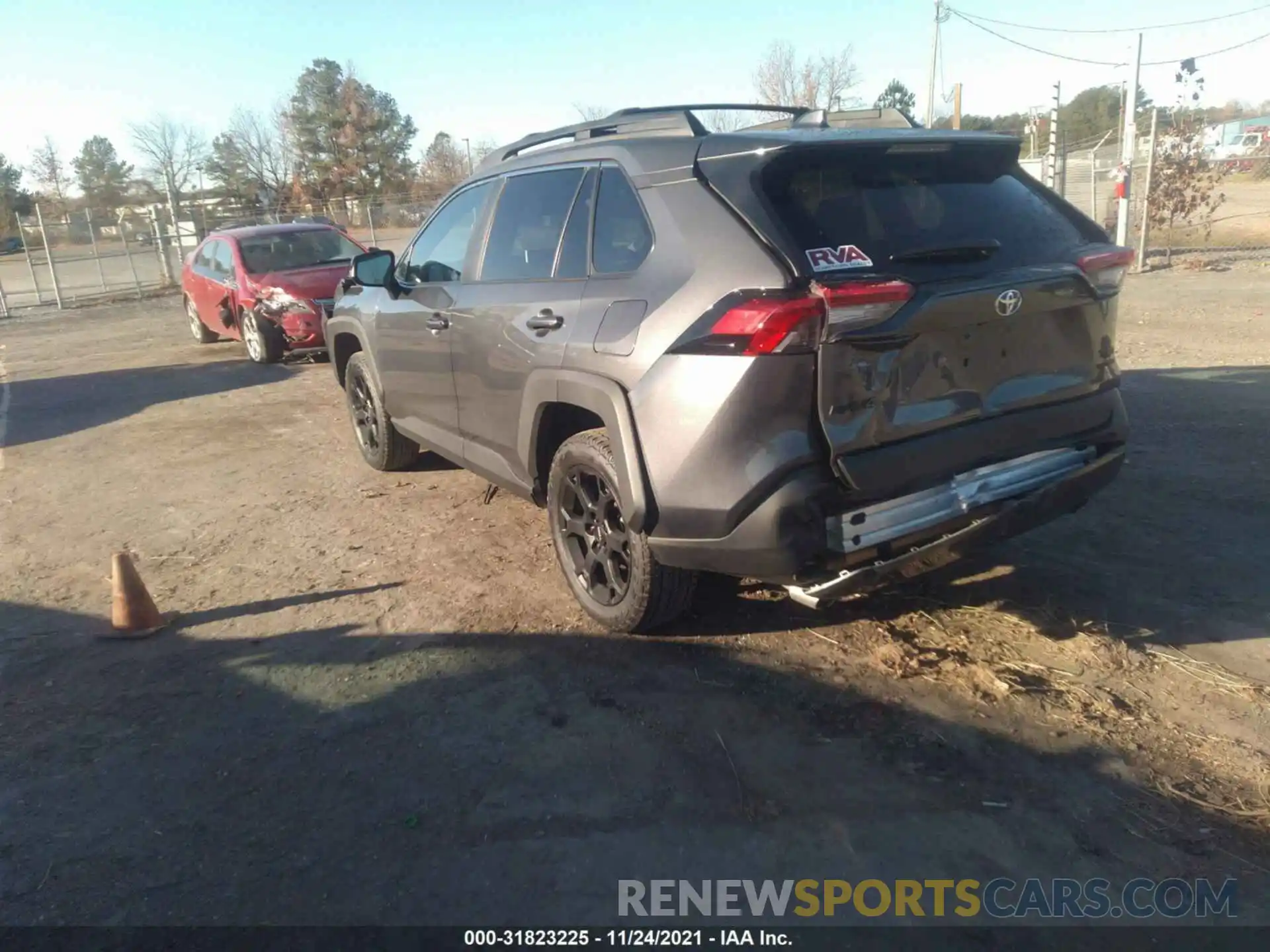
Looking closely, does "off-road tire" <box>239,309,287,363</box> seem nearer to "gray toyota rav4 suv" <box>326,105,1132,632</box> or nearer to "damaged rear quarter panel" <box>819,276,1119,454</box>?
"gray toyota rav4 suv" <box>326,105,1132,632</box>

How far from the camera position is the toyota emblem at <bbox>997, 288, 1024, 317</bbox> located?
133 inches

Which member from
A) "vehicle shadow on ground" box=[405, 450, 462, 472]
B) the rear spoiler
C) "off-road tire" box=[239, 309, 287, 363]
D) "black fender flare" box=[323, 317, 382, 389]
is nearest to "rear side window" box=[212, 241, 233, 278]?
"off-road tire" box=[239, 309, 287, 363]

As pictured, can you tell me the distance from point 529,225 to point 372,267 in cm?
175

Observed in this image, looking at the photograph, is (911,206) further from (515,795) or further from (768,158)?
(515,795)

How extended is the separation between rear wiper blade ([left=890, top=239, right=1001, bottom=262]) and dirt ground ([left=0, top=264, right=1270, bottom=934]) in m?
1.51

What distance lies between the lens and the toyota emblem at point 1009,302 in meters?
3.37

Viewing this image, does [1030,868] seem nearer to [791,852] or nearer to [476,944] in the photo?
[791,852]

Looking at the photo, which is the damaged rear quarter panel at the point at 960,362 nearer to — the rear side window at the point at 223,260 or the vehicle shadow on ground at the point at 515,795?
the vehicle shadow on ground at the point at 515,795

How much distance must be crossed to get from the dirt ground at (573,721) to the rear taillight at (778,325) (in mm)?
1321

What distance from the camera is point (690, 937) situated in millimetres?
2508

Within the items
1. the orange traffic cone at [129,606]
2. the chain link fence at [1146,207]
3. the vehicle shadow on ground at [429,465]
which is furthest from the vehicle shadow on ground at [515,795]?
the chain link fence at [1146,207]

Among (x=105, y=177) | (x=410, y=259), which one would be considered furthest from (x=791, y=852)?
(x=105, y=177)

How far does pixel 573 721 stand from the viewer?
11.3 feet

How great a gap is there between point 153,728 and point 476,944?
1785 mm
